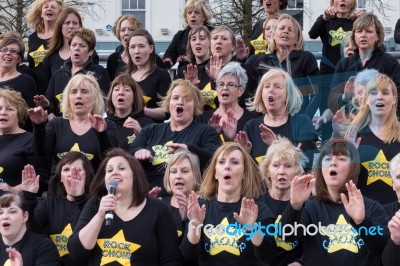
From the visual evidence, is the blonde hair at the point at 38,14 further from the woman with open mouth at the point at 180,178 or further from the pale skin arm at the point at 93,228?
the pale skin arm at the point at 93,228

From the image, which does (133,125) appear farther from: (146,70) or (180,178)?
(180,178)

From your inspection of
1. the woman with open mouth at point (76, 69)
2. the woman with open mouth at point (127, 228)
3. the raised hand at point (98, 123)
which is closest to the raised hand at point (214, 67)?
the woman with open mouth at point (76, 69)

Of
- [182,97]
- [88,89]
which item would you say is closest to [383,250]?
[182,97]

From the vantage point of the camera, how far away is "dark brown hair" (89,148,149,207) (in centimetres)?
779

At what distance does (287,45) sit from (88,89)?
219 centimetres

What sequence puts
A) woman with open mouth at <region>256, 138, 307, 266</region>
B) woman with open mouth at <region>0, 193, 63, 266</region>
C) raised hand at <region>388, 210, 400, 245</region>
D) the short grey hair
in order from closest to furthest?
raised hand at <region>388, 210, 400, 245</region>, woman with open mouth at <region>256, 138, 307, 266</region>, woman with open mouth at <region>0, 193, 63, 266</region>, the short grey hair

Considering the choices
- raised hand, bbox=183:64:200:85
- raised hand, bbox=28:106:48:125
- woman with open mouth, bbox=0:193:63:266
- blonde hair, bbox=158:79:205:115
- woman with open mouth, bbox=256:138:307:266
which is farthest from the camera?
raised hand, bbox=183:64:200:85

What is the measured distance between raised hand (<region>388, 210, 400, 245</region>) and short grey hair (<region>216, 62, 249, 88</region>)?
3429mm

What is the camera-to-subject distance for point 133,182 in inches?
308

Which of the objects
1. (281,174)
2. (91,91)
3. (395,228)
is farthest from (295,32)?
(395,228)

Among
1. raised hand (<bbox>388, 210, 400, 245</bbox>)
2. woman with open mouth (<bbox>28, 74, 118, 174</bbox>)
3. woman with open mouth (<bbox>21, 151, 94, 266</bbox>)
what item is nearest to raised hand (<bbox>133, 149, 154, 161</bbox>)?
woman with open mouth (<bbox>28, 74, 118, 174</bbox>)

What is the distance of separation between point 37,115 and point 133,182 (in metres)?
1.66

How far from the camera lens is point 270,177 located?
7.96 metres

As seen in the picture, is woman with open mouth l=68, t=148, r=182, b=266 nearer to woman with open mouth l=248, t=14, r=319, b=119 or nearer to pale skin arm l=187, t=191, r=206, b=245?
pale skin arm l=187, t=191, r=206, b=245
